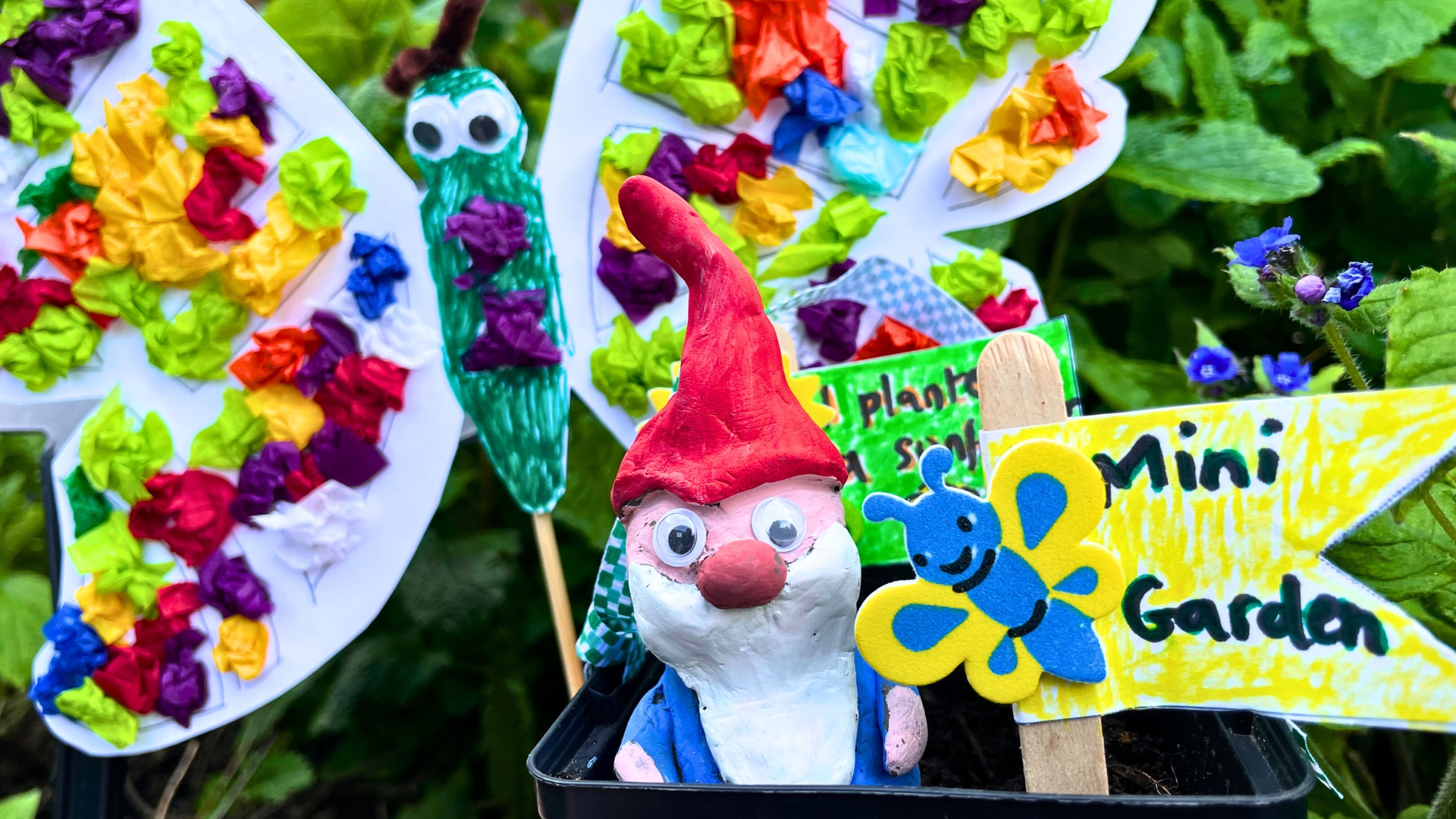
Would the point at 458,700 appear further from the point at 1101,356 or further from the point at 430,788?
the point at 1101,356

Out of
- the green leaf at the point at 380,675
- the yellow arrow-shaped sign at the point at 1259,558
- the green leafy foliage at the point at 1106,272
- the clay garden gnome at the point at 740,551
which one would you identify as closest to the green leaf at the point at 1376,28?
the green leafy foliage at the point at 1106,272

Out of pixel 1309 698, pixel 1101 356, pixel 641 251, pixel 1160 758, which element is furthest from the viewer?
pixel 1101 356

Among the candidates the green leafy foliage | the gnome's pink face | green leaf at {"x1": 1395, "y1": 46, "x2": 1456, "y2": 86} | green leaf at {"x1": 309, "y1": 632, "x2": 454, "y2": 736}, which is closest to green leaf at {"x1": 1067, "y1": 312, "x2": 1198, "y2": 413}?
the green leafy foliage

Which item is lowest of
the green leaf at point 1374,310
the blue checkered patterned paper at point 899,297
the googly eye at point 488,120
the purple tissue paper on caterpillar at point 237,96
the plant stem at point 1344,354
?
the plant stem at point 1344,354

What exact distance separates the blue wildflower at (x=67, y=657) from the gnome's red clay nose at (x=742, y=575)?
57cm

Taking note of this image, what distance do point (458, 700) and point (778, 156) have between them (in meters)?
0.68

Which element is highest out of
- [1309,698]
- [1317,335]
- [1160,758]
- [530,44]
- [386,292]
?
[530,44]

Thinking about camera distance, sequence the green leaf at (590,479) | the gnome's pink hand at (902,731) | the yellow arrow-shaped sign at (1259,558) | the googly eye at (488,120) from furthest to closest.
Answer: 1. the green leaf at (590,479)
2. the googly eye at (488,120)
3. the gnome's pink hand at (902,731)
4. the yellow arrow-shaped sign at (1259,558)

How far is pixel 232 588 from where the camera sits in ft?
2.60

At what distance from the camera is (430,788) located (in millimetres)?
1124

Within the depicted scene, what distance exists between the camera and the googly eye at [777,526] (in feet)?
1.73

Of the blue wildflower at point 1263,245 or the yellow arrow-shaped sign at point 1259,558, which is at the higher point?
the blue wildflower at point 1263,245

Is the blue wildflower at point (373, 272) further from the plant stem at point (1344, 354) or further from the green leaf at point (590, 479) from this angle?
the plant stem at point (1344, 354)

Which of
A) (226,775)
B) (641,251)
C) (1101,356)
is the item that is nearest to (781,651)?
(641,251)
